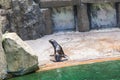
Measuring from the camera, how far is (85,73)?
10.9 m

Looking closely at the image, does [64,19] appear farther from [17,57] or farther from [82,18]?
[17,57]

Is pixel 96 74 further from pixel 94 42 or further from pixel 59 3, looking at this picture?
pixel 59 3

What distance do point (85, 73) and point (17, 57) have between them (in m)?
1.97

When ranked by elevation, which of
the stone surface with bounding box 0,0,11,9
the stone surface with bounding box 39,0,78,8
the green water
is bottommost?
the green water

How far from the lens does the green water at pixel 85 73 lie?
1049cm

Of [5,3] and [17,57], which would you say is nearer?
[17,57]

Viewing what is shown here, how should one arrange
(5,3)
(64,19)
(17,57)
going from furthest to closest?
(64,19) < (5,3) < (17,57)

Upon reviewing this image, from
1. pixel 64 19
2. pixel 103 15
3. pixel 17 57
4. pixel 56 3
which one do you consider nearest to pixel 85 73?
pixel 17 57

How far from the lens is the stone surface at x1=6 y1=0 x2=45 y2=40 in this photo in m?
14.5

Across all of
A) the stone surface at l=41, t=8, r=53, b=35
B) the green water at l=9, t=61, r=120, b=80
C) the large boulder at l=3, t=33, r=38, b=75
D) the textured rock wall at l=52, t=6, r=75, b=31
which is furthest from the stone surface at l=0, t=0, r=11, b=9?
the green water at l=9, t=61, r=120, b=80

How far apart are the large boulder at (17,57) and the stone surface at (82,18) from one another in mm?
4629

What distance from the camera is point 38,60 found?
12508mm

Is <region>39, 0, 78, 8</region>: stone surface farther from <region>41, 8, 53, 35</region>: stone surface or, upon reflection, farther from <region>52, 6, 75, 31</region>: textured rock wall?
<region>52, 6, 75, 31</region>: textured rock wall

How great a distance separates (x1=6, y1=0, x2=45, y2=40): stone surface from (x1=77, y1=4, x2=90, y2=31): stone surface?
4.82 feet
